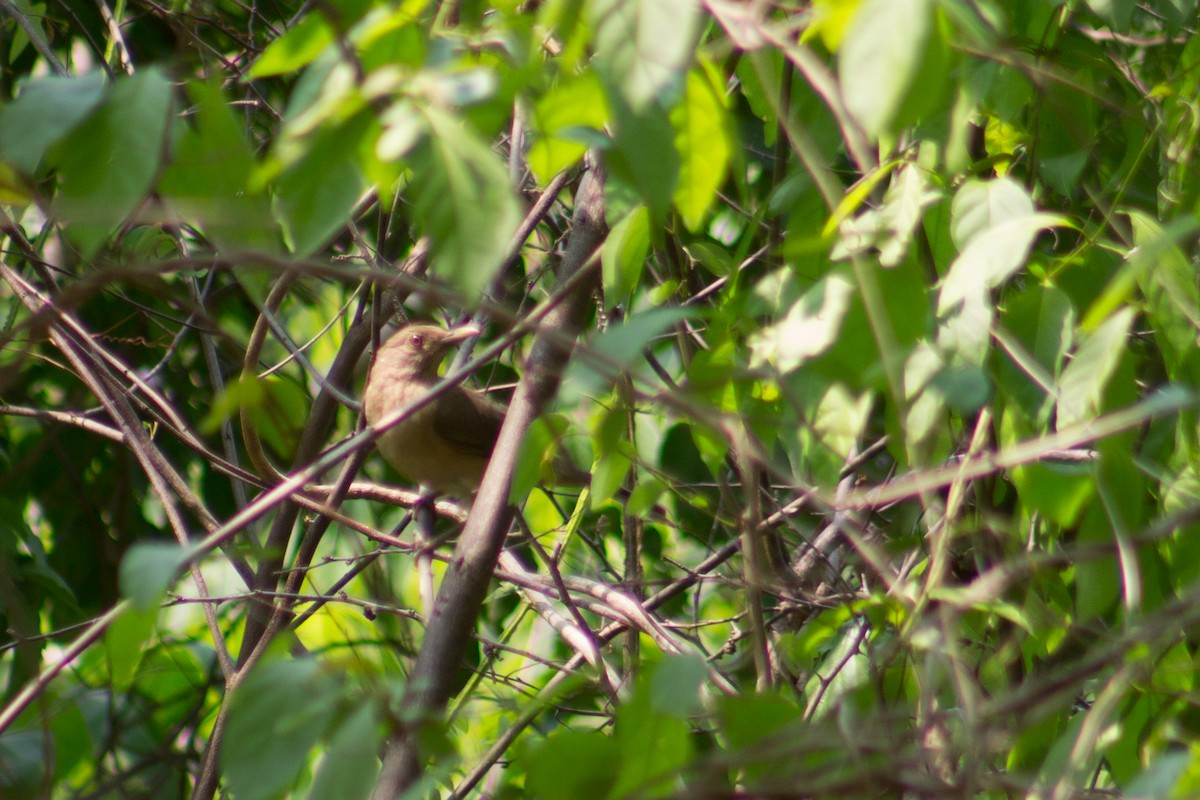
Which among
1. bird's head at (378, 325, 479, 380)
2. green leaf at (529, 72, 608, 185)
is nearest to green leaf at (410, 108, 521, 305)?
green leaf at (529, 72, 608, 185)

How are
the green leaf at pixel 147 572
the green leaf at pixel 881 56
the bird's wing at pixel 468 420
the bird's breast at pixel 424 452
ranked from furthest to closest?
the bird's wing at pixel 468 420 < the bird's breast at pixel 424 452 < the green leaf at pixel 147 572 < the green leaf at pixel 881 56

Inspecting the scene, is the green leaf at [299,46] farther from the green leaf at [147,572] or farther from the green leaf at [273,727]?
the green leaf at [273,727]

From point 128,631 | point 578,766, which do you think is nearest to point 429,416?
point 128,631

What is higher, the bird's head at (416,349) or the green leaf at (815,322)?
the green leaf at (815,322)

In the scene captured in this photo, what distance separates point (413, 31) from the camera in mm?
1469

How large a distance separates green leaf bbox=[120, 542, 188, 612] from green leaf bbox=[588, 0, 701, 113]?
27.7 inches

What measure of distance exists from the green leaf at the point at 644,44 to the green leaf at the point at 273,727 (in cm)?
72

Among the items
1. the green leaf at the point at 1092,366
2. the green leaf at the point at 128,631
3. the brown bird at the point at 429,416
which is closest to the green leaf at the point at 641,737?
the green leaf at the point at 128,631

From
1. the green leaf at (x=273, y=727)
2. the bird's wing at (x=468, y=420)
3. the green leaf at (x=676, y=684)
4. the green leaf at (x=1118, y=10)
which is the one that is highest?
the green leaf at (x=1118, y=10)

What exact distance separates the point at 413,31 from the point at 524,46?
13 centimetres

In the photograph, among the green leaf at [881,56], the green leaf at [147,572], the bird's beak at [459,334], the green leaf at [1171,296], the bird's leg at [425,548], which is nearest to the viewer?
the green leaf at [881,56]

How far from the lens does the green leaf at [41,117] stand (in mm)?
1279

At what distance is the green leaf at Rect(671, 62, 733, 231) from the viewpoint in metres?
1.62

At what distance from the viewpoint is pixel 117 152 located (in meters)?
1.36
